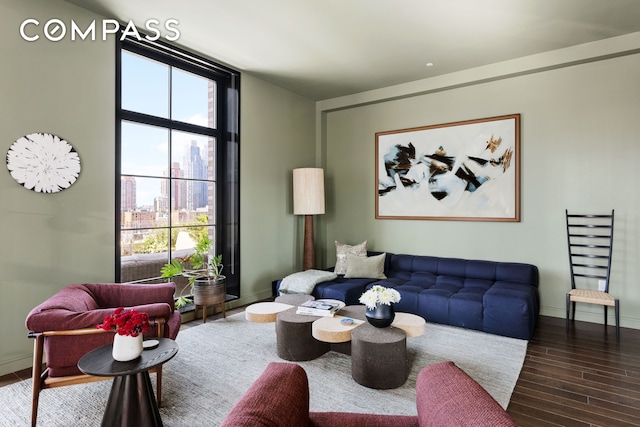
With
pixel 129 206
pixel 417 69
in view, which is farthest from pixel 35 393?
pixel 417 69

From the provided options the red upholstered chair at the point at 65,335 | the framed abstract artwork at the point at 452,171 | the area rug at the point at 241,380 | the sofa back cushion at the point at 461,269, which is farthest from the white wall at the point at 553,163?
the red upholstered chair at the point at 65,335

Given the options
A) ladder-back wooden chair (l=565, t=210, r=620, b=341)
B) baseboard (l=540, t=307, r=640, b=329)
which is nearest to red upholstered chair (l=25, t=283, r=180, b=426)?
ladder-back wooden chair (l=565, t=210, r=620, b=341)

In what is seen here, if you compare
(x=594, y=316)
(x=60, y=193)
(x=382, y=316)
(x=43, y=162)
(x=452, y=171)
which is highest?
(x=452, y=171)

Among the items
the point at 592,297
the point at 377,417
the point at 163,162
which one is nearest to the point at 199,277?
the point at 163,162

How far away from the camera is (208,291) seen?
3.94 m

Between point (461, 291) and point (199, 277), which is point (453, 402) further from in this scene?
point (199, 277)

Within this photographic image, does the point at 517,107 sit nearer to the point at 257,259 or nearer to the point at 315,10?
the point at 315,10

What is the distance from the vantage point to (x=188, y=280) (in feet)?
14.2

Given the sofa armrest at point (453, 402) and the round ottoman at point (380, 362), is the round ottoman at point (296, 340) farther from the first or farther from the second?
the sofa armrest at point (453, 402)

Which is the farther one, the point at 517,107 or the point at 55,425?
the point at 517,107

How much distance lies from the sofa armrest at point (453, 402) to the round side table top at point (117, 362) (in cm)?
132

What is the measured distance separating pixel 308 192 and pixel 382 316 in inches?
109

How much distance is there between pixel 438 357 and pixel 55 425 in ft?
9.12

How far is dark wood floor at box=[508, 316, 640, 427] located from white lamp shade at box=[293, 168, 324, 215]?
3096mm
